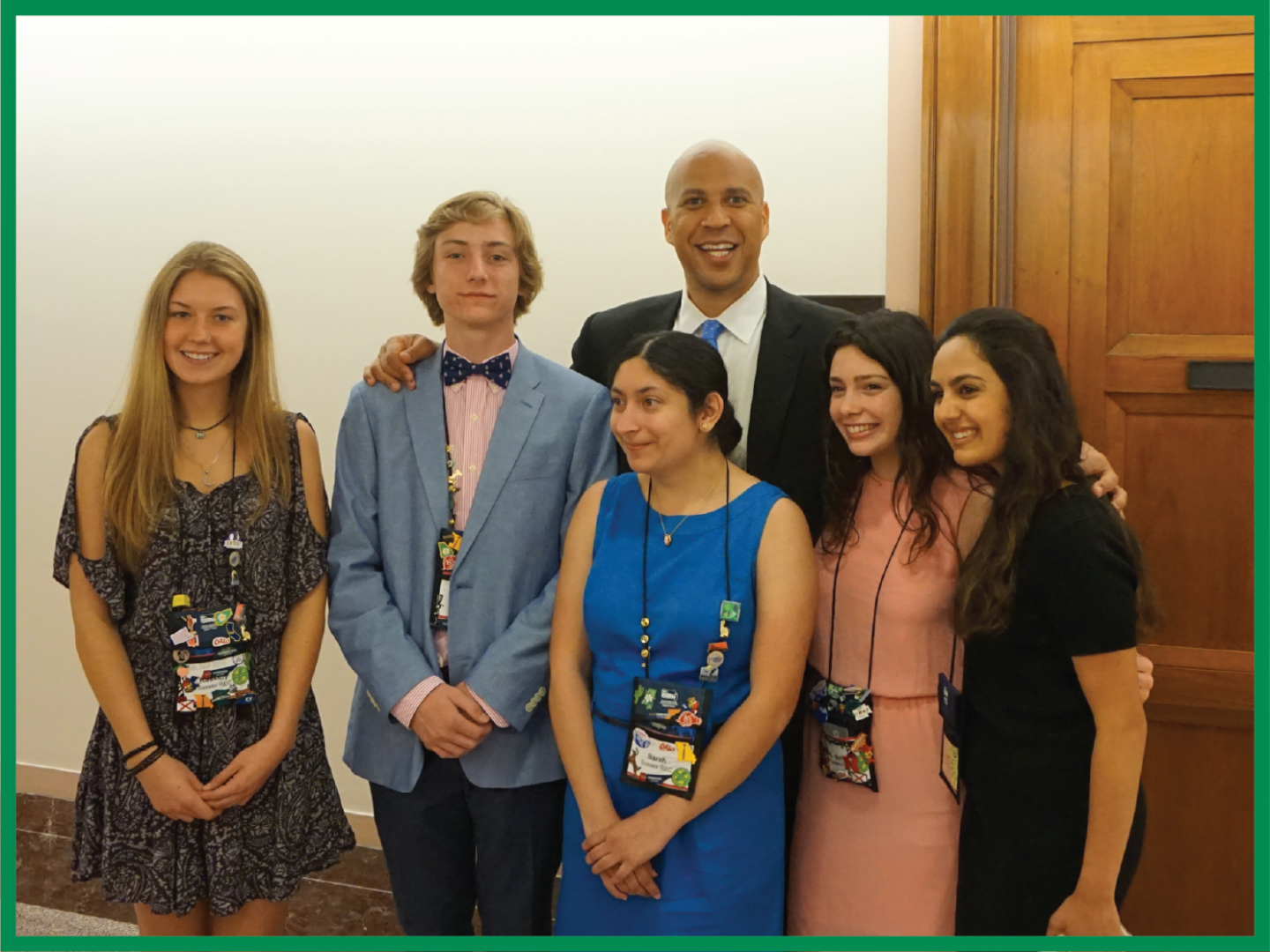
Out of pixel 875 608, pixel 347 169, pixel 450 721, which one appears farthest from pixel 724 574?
pixel 347 169

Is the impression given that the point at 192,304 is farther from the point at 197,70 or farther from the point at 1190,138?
the point at 1190,138

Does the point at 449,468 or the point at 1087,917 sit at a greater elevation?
the point at 449,468

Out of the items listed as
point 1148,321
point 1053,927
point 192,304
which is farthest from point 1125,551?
point 192,304

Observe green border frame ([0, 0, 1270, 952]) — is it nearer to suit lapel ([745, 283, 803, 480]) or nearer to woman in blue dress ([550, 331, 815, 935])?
woman in blue dress ([550, 331, 815, 935])

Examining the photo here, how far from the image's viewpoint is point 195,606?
1.91m

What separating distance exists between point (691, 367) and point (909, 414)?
15.1 inches

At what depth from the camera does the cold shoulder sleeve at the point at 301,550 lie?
199 cm

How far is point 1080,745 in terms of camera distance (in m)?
1.66

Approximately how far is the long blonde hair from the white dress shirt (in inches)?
32.5

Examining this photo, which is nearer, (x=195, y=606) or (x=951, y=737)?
(x=951, y=737)

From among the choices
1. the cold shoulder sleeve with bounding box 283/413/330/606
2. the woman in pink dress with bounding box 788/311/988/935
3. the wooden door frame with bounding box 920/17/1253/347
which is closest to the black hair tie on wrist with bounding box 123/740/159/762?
the cold shoulder sleeve with bounding box 283/413/330/606

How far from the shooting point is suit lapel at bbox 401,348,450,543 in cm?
197

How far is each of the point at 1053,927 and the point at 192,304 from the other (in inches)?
71.0

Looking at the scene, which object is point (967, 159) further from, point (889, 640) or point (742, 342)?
point (889, 640)
